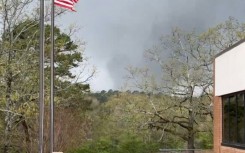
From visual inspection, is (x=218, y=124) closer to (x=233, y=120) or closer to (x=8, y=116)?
(x=233, y=120)

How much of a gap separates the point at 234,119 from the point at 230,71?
6.48 ft

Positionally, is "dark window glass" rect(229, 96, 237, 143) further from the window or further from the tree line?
the tree line

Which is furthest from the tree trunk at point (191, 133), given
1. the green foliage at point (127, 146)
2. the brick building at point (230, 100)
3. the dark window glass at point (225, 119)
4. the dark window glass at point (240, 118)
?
the dark window glass at point (240, 118)

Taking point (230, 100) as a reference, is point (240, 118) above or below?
below

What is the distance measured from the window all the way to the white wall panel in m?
0.35

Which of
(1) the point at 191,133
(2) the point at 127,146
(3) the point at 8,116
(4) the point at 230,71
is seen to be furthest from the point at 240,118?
(2) the point at 127,146

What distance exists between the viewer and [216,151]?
945 inches

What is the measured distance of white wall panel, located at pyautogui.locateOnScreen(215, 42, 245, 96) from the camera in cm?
1913

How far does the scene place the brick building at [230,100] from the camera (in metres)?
19.5

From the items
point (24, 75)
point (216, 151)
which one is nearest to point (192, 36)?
point (24, 75)

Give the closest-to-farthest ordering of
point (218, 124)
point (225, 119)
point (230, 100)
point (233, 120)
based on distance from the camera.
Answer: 1. point (233, 120)
2. point (230, 100)
3. point (225, 119)
4. point (218, 124)

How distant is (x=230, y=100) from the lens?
21.8 m

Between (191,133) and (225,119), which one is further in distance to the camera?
(191,133)

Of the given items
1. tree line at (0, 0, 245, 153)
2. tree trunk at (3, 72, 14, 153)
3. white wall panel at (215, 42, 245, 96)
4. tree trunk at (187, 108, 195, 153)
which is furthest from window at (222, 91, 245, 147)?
tree trunk at (187, 108, 195, 153)
